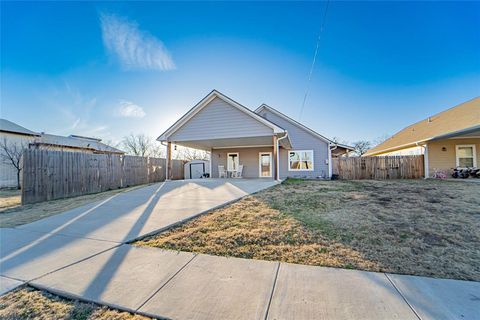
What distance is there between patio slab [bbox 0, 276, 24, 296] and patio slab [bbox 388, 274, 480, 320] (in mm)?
4266

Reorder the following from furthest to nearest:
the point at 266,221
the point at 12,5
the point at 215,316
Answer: the point at 12,5
the point at 266,221
the point at 215,316

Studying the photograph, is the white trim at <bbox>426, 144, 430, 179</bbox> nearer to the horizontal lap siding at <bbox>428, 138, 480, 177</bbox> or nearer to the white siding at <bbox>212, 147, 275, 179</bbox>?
the horizontal lap siding at <bbox>428, 138, 480, 177</bbox>

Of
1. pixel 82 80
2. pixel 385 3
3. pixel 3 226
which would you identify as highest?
pixel 385 3

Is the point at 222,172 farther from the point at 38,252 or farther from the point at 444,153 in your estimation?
the point at 444,153

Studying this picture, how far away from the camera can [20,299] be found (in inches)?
82.4

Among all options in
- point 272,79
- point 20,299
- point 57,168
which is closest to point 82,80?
point 57,168

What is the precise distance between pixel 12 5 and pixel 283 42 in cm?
1093

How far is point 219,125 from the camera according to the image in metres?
11.0

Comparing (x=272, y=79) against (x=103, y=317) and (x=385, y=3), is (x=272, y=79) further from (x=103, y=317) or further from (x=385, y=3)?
(x=103, y=317)

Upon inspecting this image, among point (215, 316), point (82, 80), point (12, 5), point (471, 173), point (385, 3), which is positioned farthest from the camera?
point (471, 173)

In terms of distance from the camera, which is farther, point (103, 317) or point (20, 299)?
point (20, 299)

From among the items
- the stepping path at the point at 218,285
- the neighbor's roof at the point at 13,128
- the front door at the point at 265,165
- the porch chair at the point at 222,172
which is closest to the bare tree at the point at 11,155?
the neighbor's roof at the point at 13,128

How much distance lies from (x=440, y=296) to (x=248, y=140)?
35.1ft

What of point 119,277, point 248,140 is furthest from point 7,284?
point 248,140
